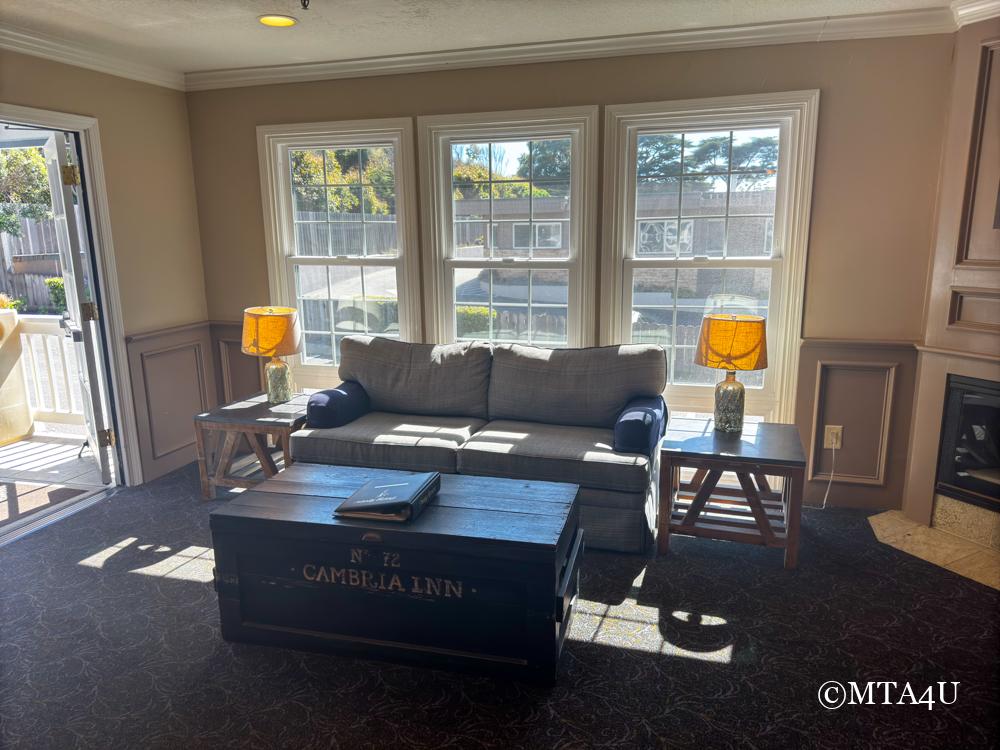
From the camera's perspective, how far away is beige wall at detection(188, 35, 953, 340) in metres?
3.30

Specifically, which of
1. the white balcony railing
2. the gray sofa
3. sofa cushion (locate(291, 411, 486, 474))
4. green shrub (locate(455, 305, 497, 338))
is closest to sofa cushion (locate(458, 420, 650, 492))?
the gray sofa

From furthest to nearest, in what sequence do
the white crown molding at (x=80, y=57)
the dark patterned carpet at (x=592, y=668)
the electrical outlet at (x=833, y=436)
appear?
the electrical outlet at (x=833, y=436) → the white crown molding at (x=80, y=57) → the dark patterned carpet at (x=592, y=668)

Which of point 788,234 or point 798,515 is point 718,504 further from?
point 788,234

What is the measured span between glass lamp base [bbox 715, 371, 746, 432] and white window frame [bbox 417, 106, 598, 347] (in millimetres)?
934

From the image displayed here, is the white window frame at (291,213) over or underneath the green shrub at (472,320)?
over

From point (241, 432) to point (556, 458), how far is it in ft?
6.16

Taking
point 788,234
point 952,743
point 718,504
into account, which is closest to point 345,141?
point 788,234

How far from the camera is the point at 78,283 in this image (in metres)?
3.85

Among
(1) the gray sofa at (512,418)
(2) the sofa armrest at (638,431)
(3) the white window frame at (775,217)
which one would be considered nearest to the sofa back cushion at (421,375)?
(1) the gray sofa at (512,418)

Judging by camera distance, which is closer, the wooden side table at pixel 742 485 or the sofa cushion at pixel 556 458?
the wooden side table at pixel 742 485

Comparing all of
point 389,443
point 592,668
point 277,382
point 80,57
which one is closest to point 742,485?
point 592,668

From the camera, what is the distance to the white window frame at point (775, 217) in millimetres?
3475

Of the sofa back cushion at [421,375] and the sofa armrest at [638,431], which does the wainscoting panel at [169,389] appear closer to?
the sofa back cushion at [421,375]

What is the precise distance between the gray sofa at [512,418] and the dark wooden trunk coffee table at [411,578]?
622mm
